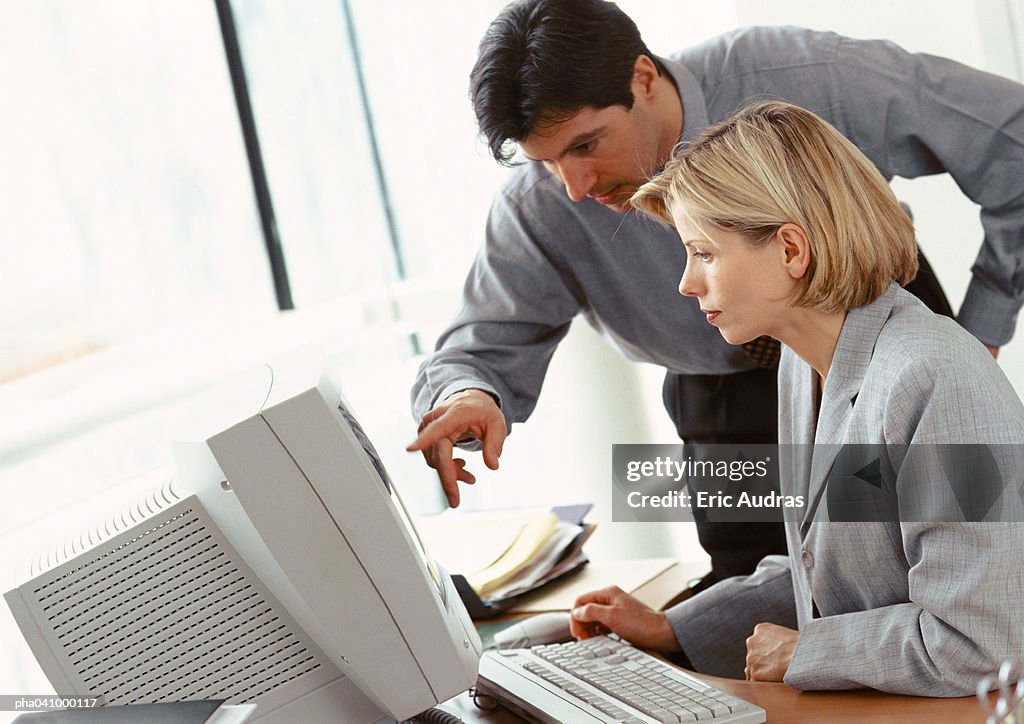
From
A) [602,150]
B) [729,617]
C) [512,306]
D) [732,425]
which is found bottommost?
[729,617]

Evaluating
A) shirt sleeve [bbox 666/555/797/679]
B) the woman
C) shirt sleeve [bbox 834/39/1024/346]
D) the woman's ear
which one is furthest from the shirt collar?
shirt sleeve [bbox 666/555/797/679]

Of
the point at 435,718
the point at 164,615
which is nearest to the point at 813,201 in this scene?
the point at 435,718

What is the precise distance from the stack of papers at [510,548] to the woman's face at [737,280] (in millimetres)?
651

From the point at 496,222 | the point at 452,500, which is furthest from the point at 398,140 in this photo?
the point at 452,500

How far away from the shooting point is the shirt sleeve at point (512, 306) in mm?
1834

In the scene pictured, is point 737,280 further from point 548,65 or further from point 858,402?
point 548,65

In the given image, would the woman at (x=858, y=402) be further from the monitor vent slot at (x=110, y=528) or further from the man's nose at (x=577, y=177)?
the monitor vent slot at (x=110, y=528)

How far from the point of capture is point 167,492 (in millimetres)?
1135

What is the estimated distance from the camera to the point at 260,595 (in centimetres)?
111

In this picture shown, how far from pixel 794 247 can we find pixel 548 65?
0.50 meters

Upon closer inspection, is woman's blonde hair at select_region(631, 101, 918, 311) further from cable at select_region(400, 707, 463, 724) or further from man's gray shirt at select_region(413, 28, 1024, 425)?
cable at select_region(400, 707, 463, 724)

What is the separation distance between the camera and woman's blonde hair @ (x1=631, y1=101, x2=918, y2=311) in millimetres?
1207

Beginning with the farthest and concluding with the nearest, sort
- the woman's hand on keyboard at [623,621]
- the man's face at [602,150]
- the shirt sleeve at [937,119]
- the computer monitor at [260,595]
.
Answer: the shirt sleeve at [937,119]
the man's face at [602,150]
the woman's hand on keyboard at [623,621]
the computer monitor at [260,595]

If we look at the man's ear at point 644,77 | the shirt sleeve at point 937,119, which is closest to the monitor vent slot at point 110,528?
the man's ear at point 644,77
